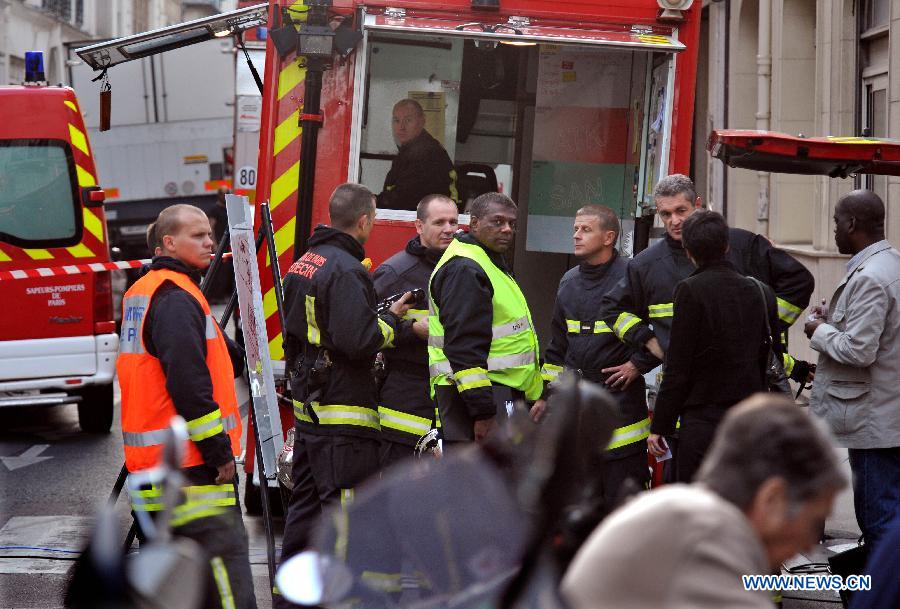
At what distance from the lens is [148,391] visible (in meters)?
4.74

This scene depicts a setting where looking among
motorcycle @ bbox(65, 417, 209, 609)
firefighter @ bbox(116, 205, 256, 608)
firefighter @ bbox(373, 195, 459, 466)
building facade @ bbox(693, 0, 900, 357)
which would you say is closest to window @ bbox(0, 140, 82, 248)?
firefighter @ bbox(373, 195, 459, 466)

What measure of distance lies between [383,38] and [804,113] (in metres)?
8.14

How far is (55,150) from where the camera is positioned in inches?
385

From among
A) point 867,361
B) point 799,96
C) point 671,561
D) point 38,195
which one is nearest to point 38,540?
point 38,195

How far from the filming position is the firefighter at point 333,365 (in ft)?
17.9

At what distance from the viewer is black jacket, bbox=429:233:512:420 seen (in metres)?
5.30

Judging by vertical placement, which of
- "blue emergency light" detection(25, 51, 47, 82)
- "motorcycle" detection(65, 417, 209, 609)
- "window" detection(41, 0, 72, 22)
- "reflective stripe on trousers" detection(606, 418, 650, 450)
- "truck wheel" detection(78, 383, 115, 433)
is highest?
"window" detection(41, 0, 72, 22)

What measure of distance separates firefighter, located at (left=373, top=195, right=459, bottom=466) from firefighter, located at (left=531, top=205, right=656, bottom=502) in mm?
538

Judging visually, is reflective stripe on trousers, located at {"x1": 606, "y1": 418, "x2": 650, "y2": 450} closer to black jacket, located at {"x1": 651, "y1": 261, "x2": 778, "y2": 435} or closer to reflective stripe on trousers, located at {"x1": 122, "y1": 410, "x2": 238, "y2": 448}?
black jacket, located at {"x1": 651, "y1": 261, "x2": 778, "y2": 435}

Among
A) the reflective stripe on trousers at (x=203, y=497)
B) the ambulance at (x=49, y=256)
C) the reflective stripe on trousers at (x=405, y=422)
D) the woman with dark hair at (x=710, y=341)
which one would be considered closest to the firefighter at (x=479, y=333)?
the reflective stripe on trousers at (x=405, y=422)

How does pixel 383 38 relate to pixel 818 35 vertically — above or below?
below

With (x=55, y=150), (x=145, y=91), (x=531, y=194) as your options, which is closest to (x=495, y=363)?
(x=531, y=194)

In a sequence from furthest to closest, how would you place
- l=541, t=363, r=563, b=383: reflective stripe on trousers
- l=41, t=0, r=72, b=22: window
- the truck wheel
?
1. l=41, t=0, r=72, b=22: window
2. the truck wheel
3. l=541, t=363, r=563, b=383: reflective stripe on trousers

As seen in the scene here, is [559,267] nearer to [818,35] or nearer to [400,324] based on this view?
[400,324]
